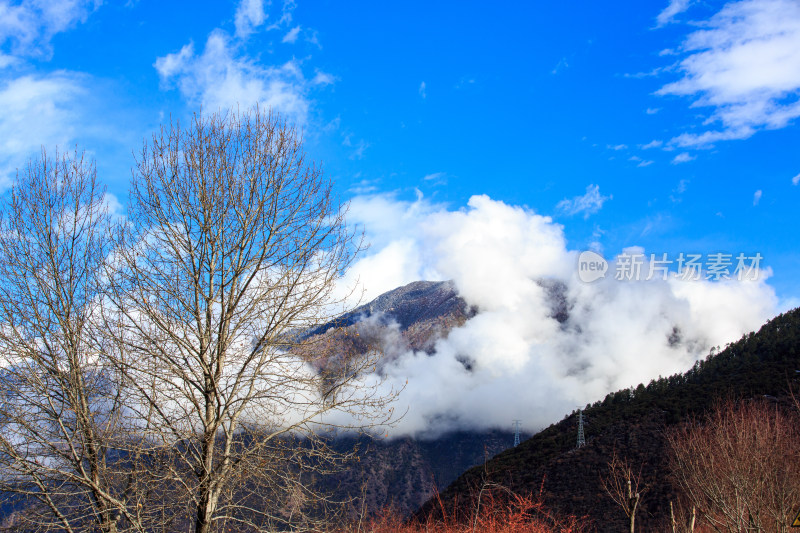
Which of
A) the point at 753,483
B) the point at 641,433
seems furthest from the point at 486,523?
the point at 641,433

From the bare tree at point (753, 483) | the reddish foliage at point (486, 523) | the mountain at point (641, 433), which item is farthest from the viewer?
the mountain at point (641, 433)

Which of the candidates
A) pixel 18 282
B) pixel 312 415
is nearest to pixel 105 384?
pixel 18 282

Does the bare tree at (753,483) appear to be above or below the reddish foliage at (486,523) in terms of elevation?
above

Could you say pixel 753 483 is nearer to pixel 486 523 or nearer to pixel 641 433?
pixel 486 523

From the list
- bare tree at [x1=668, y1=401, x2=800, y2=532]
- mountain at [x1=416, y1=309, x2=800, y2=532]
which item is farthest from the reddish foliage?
bare tree at [x1=668, y1=401, x2=800, y2=532]

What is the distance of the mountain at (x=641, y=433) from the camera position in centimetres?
3344

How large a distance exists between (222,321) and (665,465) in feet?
120

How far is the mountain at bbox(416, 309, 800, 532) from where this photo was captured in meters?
33.4

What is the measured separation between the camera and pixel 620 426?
44594 millimetres

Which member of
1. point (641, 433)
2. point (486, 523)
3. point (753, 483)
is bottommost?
point (486, 523)

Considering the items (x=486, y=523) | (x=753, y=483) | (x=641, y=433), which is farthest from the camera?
(x=641, y=433)

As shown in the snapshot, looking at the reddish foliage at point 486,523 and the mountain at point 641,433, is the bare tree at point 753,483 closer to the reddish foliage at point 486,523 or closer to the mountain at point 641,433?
the reddish foliage at point 486,523

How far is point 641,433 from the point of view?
1620 inches

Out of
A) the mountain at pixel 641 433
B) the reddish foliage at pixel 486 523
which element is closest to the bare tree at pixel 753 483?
the reddish foliage at pixel 486 523
